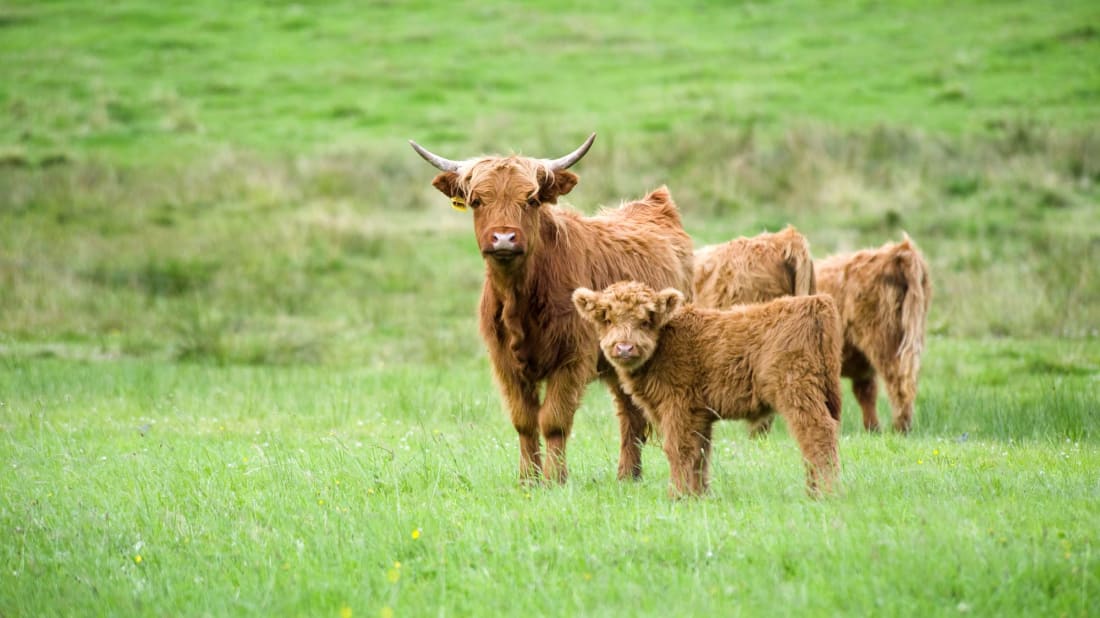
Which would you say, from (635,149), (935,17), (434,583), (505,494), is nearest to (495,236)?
Result: (505,494)

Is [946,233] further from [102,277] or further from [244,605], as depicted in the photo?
[244,605]

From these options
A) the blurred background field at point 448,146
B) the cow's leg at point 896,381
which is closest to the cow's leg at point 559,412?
the cow's leg at point 896,381

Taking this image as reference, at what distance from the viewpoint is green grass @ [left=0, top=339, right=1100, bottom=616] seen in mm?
4785

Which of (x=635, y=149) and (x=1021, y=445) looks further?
(x=635, y=149)

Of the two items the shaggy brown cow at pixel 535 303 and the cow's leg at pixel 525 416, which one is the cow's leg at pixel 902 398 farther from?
the cow's leg at pixel 525 416

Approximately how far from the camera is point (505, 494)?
6.50m

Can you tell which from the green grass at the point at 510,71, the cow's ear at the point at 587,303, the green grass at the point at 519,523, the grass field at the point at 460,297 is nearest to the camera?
the green grass at the point at 519,523

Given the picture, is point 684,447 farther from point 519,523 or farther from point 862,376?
point 862,376

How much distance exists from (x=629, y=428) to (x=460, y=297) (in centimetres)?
830

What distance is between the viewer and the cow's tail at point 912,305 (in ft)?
30.9

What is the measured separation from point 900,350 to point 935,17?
20690 mm

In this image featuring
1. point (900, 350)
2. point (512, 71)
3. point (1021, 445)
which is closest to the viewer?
point (1021, 445)

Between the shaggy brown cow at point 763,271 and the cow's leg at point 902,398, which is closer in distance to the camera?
the cow's leg at point 902,398

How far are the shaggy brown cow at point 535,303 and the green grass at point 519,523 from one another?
35 centimetres
